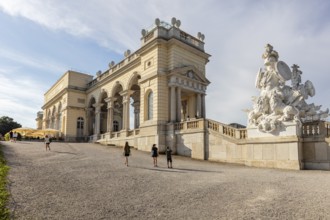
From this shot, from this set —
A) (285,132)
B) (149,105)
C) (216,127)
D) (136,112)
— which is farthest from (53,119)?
(285,132)

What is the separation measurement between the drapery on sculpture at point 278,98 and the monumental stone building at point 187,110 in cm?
5

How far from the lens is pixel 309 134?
14.2 meters

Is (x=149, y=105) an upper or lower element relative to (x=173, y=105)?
upper

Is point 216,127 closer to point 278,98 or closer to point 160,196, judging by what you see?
point 278,98

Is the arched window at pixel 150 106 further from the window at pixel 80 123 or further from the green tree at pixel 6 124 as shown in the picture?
the green tree at pixel 6 124

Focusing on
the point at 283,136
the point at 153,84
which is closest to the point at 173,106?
the point at 153,84

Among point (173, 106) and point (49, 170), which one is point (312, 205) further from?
point (173, 106)

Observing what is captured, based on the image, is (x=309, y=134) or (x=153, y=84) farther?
(x=153, y=84)

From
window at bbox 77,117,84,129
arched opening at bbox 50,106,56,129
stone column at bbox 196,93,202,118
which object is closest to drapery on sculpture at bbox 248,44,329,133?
stone column at bbox 196,93,202,118

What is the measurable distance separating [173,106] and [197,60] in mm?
5643

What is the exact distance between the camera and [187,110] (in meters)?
26.9

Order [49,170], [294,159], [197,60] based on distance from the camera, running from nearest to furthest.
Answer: [49,170] → [294,159] → [197,60]

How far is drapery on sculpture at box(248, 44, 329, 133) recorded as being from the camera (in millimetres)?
14578

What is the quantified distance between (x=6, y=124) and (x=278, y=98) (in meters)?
66.1
